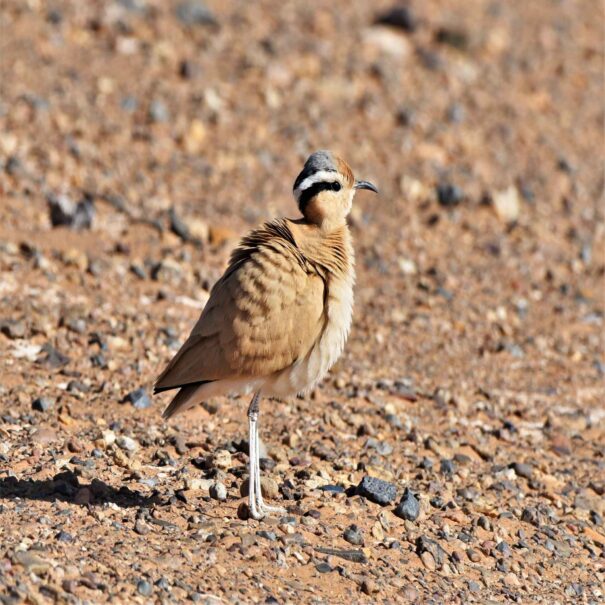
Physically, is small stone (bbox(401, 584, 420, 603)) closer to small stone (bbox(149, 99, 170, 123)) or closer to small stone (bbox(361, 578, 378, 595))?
small stone (bbox(361, 578, 378, 595))

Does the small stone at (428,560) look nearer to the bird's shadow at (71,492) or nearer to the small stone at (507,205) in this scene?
the bird's shadow at (71,492)

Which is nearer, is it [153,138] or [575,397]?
[575,397]

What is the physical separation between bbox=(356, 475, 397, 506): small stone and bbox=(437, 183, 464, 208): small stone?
5.50 m

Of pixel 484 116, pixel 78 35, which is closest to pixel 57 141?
pixel 78 35

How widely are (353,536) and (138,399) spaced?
2.02 metres

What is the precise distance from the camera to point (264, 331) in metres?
6.33

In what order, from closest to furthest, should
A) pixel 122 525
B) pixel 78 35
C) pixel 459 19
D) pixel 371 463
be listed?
pixel 122 525, pixel 371 463, pixel 78 35, pixel 459 19

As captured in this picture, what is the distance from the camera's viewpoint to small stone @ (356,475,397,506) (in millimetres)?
6781

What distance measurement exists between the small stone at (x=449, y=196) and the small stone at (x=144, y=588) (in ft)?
23.8

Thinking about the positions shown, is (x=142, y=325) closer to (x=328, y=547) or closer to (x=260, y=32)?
(x=328, y=547)

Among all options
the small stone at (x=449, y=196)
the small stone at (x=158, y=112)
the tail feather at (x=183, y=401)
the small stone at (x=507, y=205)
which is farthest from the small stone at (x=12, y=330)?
the small stone at (x=507, y=205)

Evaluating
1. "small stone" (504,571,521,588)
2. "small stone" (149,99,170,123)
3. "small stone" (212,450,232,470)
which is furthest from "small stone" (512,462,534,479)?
"small stone" (149,99,170,123)

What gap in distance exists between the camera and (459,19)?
49.2ft

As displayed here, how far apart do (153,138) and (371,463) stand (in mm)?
5266
